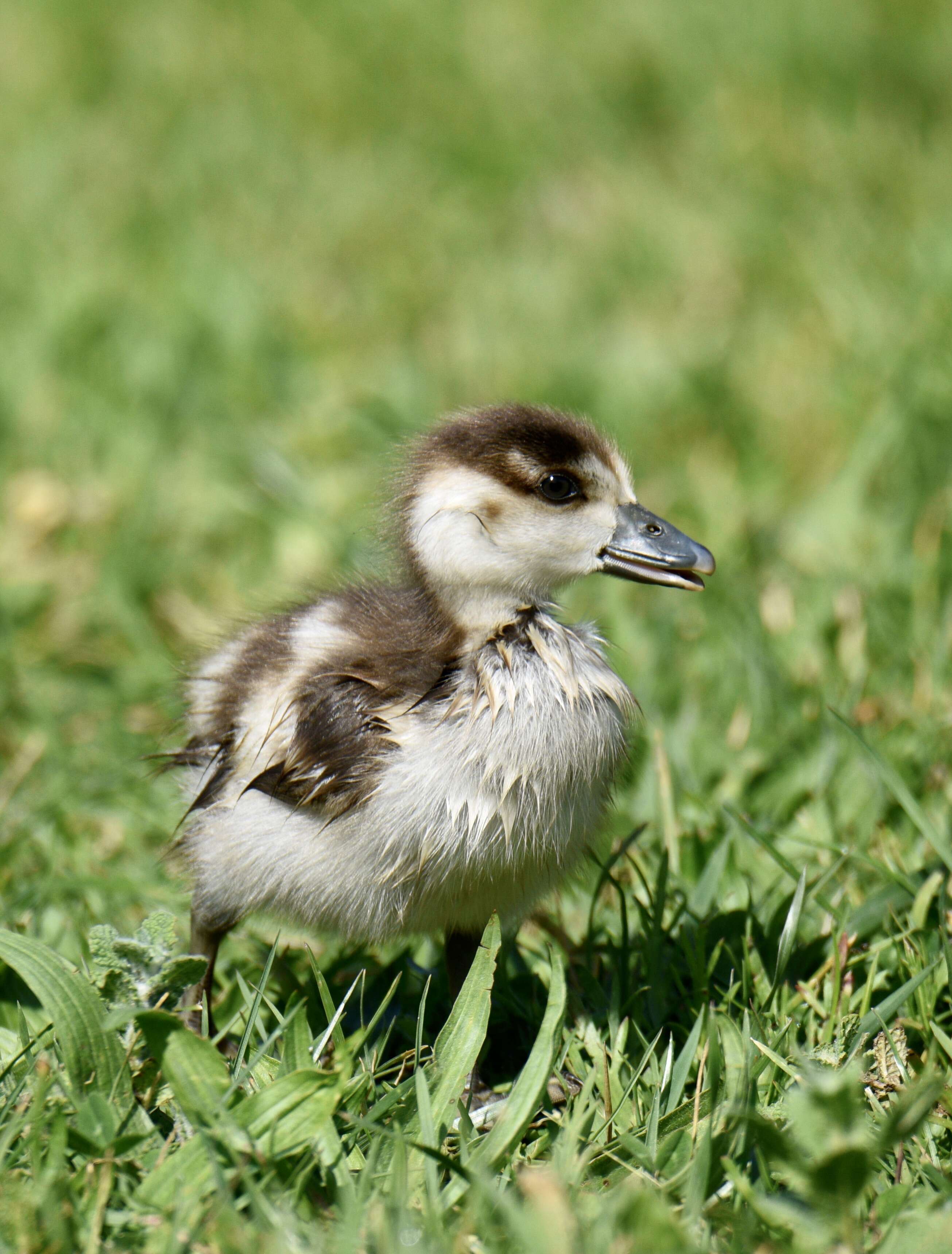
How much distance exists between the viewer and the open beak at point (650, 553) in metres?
2.54

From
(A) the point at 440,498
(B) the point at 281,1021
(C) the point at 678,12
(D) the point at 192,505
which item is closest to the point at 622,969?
(B) the point at 281,1021

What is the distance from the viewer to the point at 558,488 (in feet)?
8.28

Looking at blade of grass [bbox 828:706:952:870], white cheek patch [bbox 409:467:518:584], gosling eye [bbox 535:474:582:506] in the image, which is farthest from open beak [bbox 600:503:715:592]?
blade of grass [bbox 828:706:952:870]

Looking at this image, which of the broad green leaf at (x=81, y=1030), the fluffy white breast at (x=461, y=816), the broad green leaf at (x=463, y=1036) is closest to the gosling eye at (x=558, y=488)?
the fluffy white breast at (x=461, y=816)

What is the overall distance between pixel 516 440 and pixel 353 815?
76 centimetres

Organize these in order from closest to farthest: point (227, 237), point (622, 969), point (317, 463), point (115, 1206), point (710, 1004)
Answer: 1. point (115, 1206)
2. point (710, 1004)
3. point (622, 969)
4. point (317, 463)
5. point (227, 237)

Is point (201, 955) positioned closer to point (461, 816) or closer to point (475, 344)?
point (461, 816)

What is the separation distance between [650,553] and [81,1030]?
1327 mm

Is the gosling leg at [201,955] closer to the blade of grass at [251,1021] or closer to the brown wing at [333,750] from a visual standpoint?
the blade of grass at [251,1021]

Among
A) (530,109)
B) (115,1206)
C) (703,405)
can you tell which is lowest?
(115,1206)

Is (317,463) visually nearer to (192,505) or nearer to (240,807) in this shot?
(192,505)

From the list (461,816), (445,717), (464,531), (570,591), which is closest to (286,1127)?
(461,816)

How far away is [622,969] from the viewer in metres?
2.59

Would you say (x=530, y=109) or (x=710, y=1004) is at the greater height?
(x=530, y=109)
